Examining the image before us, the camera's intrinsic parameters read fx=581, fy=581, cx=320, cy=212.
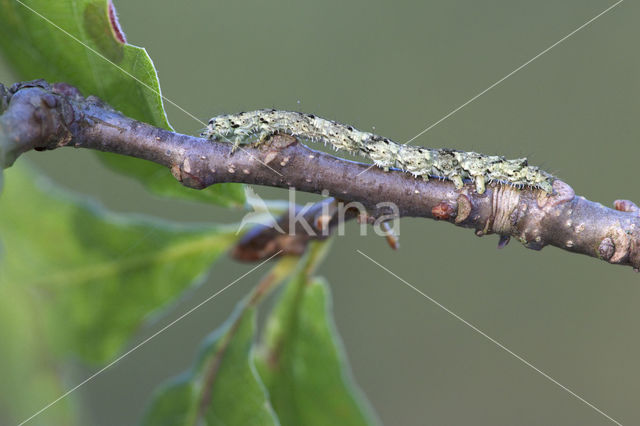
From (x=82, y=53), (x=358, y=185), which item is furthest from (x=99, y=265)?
(x=358, y=185)

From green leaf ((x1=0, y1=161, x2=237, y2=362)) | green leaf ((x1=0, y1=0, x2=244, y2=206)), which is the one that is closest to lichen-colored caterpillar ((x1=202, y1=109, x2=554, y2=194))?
green leaf ((x1=0, y1=0, x2=244, y2=206))

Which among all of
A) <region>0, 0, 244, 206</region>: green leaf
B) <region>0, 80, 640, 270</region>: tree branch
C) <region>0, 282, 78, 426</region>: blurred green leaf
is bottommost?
<region>0, 282, 78, 426</region>: blurred green leaf

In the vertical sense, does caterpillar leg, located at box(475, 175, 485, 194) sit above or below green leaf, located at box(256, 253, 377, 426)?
above

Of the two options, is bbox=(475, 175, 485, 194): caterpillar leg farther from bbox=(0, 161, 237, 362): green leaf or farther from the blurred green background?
the blurred green background

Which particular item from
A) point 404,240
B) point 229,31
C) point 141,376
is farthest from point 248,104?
point 141,376

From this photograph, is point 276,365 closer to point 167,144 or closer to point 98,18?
point 167,144

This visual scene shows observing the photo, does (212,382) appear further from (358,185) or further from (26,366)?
(358,185)
